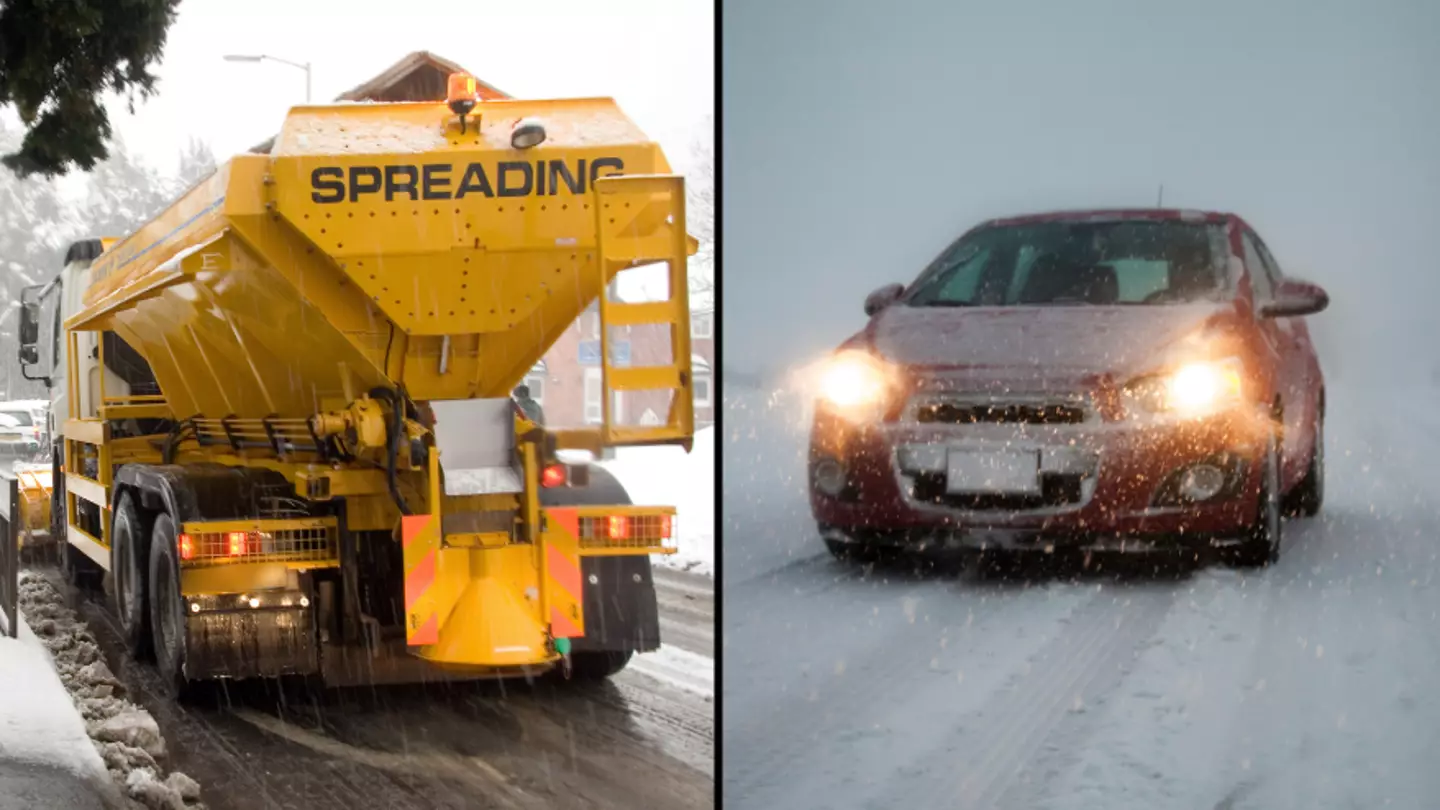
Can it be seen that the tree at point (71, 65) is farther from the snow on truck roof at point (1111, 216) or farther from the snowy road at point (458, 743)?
the snow on truck roof at point (1111, 216)

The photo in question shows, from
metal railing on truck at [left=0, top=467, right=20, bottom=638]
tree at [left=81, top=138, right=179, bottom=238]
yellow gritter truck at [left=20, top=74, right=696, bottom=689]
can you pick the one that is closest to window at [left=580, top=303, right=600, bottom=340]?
yellow gritter truck at [left=20, top=74, right=696, bottom=689]

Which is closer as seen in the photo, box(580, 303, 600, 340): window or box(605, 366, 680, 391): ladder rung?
box(605, 366, 680, 391): ladder rung

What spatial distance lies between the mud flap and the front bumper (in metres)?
1.59

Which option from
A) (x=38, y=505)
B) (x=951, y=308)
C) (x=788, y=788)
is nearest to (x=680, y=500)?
(x=788, y=788)

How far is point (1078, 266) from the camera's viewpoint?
4.55 m

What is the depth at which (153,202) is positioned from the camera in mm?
6715

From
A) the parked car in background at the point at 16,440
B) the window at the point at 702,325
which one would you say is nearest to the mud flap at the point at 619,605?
the window at the point at 702,325

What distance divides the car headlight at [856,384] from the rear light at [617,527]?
1.35m

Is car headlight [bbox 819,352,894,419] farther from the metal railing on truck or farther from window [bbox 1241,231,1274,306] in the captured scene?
the metal railing on truck

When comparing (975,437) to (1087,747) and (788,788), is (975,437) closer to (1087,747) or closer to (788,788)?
(1087,747)

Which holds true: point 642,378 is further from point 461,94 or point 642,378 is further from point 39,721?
point 39,721

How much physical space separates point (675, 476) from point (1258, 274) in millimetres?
3205

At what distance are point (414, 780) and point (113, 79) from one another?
9.11 ft

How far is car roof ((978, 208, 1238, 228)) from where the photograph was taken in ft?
15.2
